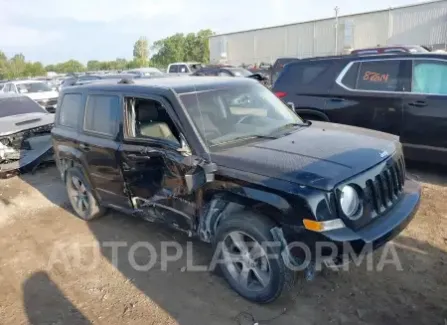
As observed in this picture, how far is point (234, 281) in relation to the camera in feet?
11.3

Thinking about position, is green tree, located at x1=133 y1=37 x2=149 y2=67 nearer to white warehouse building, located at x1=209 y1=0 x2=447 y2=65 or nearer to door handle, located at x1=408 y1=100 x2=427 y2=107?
white warehouse building, located at x1=209 y1=0 x2=447 y2=65

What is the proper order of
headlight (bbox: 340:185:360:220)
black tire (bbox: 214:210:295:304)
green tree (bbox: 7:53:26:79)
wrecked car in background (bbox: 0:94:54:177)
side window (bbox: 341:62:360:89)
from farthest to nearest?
green tree (bbox: 7:53:26:79)
wrecked car in background (bbox: 0:94:54:177)
side window (bbox: 341:62:360:89)
black tire (bbox: 214:210:295:304)
headlight (bbox: 340:185:360:220)

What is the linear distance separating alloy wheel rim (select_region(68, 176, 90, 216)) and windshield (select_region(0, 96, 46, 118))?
14.2 ft

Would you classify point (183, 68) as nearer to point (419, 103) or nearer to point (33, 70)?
point (419, 103)

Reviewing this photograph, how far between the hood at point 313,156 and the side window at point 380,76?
2.42 m

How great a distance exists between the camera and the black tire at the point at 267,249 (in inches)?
118

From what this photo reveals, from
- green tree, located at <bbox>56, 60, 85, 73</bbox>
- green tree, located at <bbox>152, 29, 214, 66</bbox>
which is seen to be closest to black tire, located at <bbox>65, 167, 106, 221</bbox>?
green tree, located at <bbox>152, 29, 214, 66</bbox>

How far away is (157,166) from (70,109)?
2052 mm

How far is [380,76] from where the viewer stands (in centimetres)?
612

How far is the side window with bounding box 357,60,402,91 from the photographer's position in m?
5.96

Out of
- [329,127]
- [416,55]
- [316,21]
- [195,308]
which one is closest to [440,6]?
[316,21]

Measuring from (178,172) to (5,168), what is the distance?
529 cm

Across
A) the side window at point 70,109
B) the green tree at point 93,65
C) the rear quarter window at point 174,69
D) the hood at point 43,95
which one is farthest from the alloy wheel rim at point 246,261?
the green tree at point 93,65

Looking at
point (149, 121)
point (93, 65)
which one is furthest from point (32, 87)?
point (93, 65)
